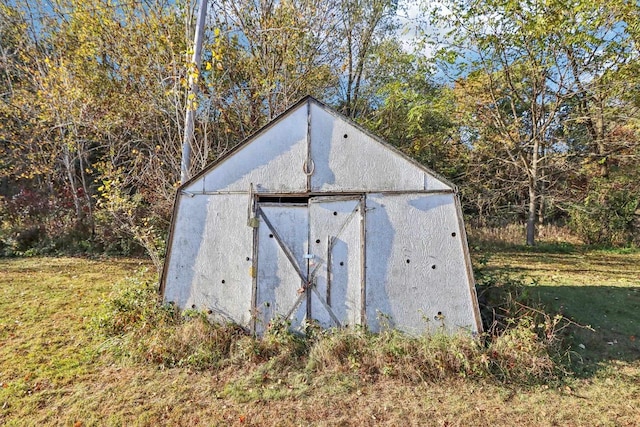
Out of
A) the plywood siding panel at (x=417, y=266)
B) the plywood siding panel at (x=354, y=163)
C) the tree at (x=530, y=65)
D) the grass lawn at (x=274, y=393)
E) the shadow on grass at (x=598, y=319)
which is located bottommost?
the grass lawn at (x=274, y=393)

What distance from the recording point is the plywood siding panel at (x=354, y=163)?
4.73 metres

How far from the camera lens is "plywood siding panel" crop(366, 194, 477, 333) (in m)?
4.61

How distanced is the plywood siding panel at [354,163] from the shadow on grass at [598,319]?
330 centimetres

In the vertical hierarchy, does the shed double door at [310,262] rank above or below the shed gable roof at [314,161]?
below

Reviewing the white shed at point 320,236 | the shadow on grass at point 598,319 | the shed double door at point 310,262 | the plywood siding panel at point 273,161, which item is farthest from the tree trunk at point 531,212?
the plywood siding panel at point 273,161

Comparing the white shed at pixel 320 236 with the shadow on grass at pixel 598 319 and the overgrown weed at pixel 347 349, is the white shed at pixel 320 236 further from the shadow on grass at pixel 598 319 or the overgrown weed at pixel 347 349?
the shadow on grass at pixel 598 319

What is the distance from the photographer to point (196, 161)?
762cm

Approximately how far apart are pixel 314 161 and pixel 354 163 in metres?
0.60

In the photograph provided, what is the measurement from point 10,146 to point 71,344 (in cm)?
1283

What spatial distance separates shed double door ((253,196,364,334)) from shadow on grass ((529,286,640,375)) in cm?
327

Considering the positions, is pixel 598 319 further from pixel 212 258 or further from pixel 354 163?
pixel 212 258

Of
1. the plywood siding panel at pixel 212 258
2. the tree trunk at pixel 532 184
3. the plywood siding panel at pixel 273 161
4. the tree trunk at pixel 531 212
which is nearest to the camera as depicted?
the plywood siding panel at pixel 273 161

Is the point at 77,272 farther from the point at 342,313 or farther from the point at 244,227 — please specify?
the point at 342,313

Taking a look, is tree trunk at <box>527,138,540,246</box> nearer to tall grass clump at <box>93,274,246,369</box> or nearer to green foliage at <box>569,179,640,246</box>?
green foliage at <box>569,179,640,246</box>
